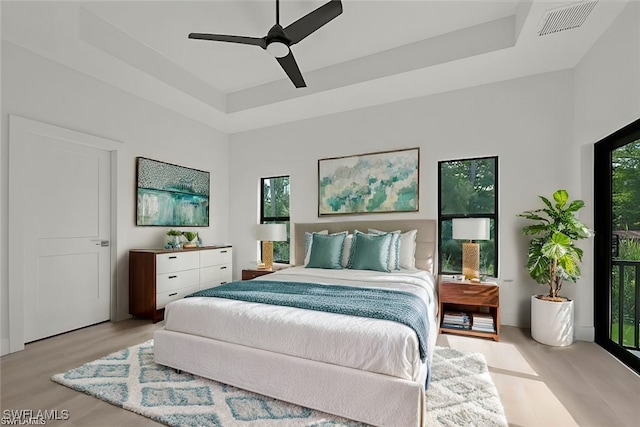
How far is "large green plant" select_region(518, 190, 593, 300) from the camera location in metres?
2.81

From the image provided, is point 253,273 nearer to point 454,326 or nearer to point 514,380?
point 454,326

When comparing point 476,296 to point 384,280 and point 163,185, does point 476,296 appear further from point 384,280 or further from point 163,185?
point 163,185

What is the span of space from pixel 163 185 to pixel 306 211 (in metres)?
2.01

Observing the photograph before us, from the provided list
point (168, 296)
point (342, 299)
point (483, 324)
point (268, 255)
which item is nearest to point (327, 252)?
point (268, 255)

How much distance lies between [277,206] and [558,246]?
363 centimetres

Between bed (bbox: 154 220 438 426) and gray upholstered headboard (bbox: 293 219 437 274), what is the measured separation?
1.21 m

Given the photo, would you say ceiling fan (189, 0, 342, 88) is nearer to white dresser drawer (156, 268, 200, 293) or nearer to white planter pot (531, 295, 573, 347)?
white dresser drawer (156, 268, 200, 293)

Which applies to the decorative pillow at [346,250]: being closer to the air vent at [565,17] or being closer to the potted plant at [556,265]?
the potted plant at [556,265]

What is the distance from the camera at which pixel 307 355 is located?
72.1 inches

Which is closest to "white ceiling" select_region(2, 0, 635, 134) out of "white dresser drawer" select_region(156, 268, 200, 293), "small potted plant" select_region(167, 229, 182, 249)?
"small potted plant" select_region(167, 229, 182, 249)

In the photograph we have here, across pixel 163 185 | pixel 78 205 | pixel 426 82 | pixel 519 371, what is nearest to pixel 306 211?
pixel 163 185

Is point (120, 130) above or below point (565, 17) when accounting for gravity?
below

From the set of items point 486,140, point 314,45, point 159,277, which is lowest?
point 159,277

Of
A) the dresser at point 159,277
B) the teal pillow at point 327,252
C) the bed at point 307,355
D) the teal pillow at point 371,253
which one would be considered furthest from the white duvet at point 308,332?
the dresser at point 159,277
